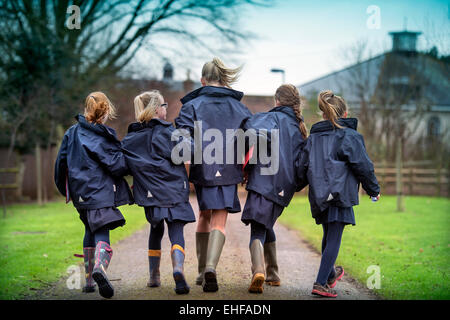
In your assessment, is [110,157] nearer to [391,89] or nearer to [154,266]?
[154,266]

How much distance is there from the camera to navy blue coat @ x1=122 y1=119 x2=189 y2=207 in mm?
4629

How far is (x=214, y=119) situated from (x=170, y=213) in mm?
939

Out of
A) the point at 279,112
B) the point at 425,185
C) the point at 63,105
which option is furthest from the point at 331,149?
the point at 425,185

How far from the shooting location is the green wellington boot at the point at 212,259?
4428 millimetres

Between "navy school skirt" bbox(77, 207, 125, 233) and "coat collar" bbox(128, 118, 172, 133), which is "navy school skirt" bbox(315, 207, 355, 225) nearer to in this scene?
"coat collar" bbox(128, 118, 172, 133)

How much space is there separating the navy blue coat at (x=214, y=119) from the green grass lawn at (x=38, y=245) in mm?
2056

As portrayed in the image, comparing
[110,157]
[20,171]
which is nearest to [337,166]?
[110,157]

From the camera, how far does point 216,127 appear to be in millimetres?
4742

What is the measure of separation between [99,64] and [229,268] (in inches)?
645

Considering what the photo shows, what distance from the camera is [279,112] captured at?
4895 millimetres

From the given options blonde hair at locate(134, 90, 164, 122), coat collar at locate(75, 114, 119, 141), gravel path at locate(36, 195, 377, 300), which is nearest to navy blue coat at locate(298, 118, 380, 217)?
gravel path at locate(36, 195, 377, 300)

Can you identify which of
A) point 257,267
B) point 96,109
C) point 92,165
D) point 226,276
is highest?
point 96,109

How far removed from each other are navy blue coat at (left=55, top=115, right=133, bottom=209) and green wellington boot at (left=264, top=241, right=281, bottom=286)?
145cm
